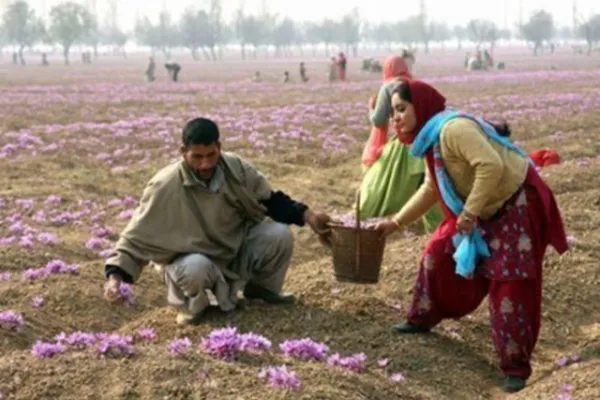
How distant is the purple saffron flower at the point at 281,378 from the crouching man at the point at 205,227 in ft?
4.50

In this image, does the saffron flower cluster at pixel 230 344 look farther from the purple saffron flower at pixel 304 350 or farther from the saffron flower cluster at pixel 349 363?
the saffron flower cluster at pixel 349 363

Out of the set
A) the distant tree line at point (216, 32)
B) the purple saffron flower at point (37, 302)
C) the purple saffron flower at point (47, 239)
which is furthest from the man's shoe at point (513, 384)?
the distant tree line at point (216, 32)

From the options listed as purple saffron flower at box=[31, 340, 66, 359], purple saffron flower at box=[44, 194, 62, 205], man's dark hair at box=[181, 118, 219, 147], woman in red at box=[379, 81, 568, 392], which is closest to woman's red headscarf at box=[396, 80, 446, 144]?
woman in red at box=[379, 81, 568, 392]

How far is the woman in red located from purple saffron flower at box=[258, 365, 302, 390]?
1.29 meters

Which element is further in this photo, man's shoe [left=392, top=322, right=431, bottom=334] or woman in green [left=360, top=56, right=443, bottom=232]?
woman in green [left=360, top=56, right=443, bottom=232]

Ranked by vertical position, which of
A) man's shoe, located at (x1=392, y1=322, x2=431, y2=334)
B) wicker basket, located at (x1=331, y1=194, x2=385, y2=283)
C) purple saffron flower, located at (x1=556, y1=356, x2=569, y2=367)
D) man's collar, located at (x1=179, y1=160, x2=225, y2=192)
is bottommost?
purple saffron flower, located at (x1=556, y1=356, x2=569, y2=367)

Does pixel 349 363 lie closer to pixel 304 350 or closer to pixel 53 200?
pixel 304 350

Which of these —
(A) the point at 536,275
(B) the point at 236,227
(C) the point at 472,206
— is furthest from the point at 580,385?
(B) the point at 236,227

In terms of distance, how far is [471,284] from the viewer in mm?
5453

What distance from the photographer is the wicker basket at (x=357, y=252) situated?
5613 mm

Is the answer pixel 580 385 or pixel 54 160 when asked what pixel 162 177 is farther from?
pixel 54 160

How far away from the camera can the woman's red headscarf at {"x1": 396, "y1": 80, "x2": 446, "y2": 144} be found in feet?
→ 16.8

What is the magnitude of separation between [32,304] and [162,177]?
1.92 metres

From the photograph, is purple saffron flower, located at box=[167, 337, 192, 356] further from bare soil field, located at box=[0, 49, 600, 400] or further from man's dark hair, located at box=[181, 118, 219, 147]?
man's dark hair, located at box=[181, 118, 219, 147]
